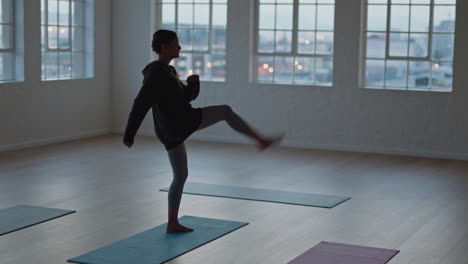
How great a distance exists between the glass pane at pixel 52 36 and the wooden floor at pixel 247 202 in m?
1.31

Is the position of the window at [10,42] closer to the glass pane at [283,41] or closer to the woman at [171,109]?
the glass pane at [283,41]

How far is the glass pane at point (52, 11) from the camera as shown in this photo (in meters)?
9.61

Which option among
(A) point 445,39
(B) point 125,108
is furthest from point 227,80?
(A) point 445,39

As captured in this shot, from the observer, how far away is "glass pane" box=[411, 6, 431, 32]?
29.9 ft

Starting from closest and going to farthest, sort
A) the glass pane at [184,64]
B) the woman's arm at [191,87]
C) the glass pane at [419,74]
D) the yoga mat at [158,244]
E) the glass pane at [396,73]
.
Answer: the yoga mat at [158,244], the woman's arm at [191,87], the glass pane at [419,74], the glass pane at [396,73], the glass pane at [184,64]

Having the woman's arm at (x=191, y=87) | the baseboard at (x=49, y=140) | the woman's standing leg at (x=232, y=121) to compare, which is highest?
the woman's arm at (x=191, y=87)

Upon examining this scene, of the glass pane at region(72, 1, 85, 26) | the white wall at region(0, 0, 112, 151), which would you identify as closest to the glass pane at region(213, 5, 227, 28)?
the white wall at region(0, 0, 112, 151)

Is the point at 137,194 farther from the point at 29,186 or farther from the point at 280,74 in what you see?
the point at 280,74

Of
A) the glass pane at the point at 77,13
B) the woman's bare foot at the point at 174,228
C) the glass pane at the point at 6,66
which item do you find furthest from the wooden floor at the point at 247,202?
the glass pane at the point at 77,13

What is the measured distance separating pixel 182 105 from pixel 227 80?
5382 mm

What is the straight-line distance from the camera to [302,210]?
5996 millimetres

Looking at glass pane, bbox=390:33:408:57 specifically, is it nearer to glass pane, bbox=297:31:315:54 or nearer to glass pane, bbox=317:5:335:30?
glass pane, bbox=317:5:335:30

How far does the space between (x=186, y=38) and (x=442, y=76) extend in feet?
11.5

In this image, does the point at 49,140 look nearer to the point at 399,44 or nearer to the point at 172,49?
the point at 399,44
